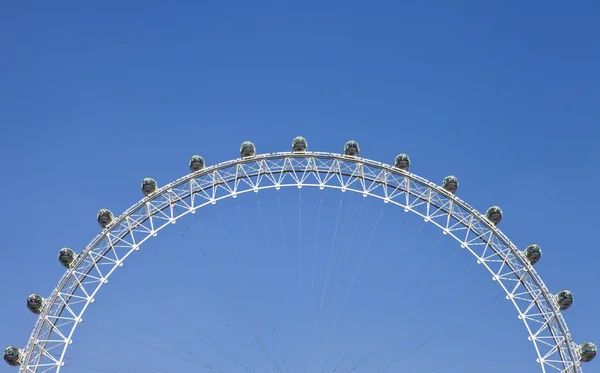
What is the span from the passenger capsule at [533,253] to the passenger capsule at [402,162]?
29.5 ft

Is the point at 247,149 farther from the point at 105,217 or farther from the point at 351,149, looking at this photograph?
the point at 105,217

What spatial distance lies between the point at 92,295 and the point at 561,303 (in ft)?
92.4

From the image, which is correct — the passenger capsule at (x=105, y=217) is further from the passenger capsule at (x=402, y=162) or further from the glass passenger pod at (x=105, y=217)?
the passenger capsule at (x=402, y=162)

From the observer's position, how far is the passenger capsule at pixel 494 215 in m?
60.8

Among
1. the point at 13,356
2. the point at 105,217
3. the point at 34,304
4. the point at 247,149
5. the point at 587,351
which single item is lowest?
the point at 13,356

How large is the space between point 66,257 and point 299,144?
15.9 meters

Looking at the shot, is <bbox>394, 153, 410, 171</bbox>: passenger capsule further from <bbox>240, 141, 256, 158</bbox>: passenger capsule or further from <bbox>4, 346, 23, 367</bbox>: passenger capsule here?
<bbox>4, 346, 23, 367</bbox>: passenger capsule

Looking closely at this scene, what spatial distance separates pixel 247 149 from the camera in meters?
61.8

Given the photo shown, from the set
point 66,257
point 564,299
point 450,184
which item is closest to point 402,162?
point 450,184

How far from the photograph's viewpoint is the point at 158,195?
6125 cm

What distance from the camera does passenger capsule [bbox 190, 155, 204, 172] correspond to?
202 feet

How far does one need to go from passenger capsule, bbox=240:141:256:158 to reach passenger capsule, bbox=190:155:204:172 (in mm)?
2642

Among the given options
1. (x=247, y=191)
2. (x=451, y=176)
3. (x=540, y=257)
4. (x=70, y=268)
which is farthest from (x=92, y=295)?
(x=540, y=257)

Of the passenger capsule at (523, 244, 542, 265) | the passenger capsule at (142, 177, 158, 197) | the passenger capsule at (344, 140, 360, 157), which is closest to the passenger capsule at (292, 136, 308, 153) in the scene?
the passenger capsule at (344, 140, 360, 157)
